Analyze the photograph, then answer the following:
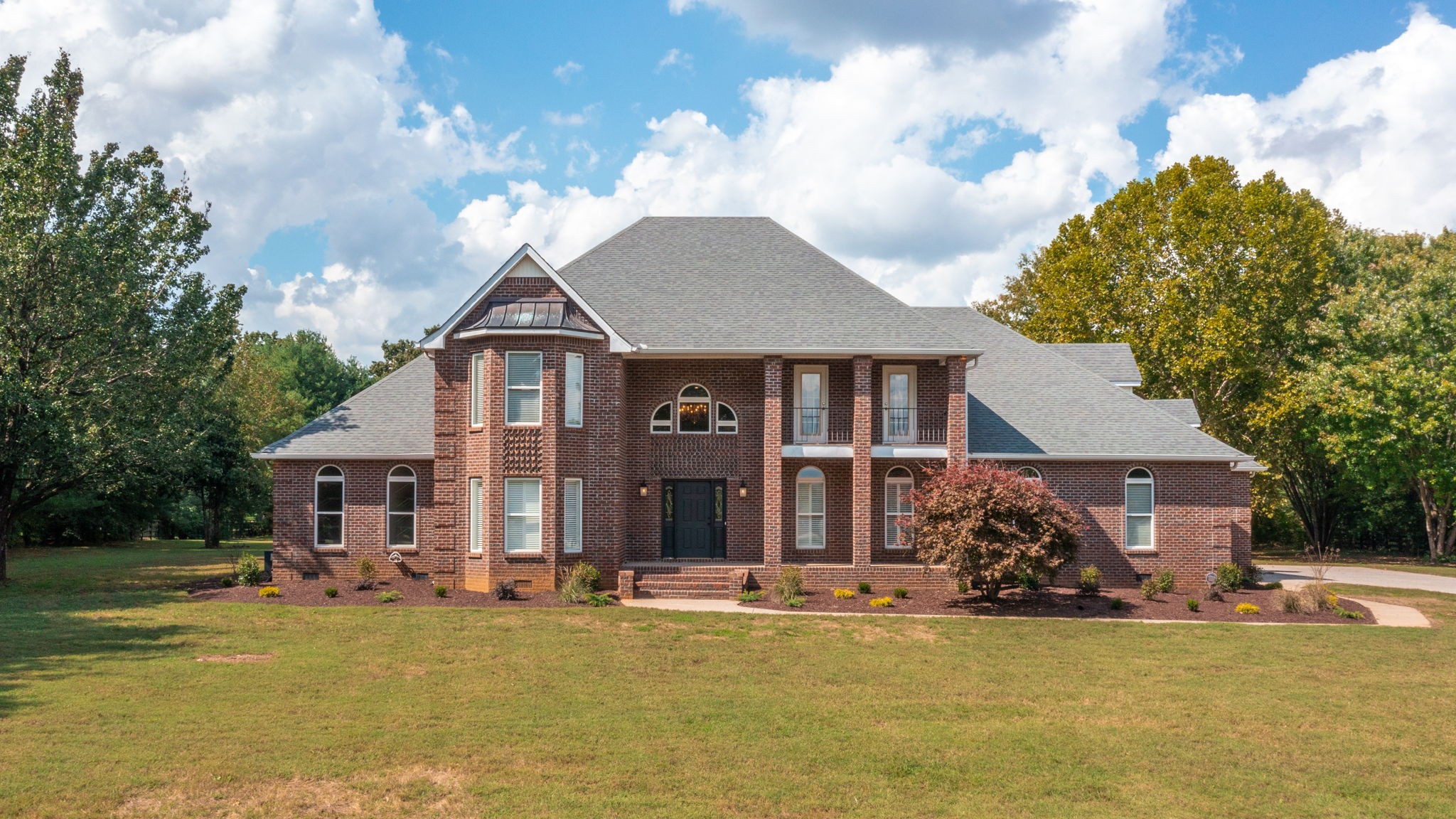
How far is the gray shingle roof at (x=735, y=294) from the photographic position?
24.1 metres

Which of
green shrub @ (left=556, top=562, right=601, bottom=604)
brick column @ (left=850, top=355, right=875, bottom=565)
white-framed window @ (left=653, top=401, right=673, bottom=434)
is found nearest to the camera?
green shrub @ (left=556, top=562, right=601, bottom=604)

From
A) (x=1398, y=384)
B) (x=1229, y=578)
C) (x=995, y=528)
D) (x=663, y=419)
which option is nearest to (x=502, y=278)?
(x=663, y=419)

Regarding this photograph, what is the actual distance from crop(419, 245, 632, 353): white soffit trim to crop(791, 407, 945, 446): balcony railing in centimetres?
523

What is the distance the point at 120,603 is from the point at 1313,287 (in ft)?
142

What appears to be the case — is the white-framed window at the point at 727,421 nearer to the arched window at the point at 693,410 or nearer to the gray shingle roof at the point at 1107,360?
the arched window at the point at 693,410

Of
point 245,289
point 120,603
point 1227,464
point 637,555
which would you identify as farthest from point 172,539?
point 1227,464

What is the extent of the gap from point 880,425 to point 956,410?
200cm

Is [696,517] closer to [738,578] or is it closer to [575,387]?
[738,578]

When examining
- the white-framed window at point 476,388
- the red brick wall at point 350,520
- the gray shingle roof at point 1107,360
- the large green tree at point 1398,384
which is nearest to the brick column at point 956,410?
the gray shingle roof at point 1107,360

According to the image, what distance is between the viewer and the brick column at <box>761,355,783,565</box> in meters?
23.7

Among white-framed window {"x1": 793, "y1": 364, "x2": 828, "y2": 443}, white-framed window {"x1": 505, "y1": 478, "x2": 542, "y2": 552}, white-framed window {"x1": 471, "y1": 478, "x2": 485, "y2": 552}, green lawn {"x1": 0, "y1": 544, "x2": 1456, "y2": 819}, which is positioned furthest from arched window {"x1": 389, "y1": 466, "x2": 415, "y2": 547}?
white-framed window {"x1": 793, "y1": 364, "x2": 828, "y2": 443}

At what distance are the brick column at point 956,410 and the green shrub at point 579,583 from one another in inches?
367

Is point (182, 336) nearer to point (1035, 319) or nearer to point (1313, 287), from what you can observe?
point (1035, 319)

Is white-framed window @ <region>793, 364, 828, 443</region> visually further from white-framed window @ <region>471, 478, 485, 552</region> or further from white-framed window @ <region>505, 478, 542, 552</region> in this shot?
white-framed window @ <region>471, 478, 485, 552</region>
